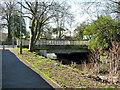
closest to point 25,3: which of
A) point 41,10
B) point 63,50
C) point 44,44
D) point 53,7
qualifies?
point 41,10

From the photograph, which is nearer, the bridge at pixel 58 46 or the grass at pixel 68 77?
the grass at pixel 68 77

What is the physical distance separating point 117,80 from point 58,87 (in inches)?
154

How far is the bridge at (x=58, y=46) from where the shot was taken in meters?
22.4

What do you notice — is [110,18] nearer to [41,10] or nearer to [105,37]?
[105,37]

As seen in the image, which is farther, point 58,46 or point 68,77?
point 58,46

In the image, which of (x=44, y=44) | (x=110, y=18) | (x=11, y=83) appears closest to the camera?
(x=11, y=83)

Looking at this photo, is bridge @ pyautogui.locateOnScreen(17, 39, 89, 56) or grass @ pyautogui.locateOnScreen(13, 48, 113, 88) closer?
grass @ pyautogui.locateOnScreen(13, 48, 113, 88)

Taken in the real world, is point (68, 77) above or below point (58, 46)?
below

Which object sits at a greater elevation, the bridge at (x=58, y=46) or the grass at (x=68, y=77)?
the bridge at (x=58, y=46)

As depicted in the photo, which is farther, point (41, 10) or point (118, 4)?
point (41, 10)

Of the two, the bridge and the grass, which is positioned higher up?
the bridge

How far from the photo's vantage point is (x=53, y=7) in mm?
16875

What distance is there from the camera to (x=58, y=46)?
23.8m

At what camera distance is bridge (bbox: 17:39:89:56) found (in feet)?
73.5
